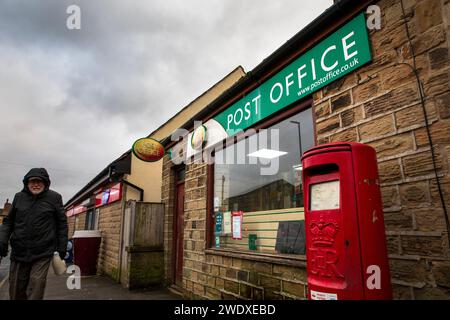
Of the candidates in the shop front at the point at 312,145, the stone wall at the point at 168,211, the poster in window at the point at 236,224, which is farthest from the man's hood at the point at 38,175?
the stone wall at the point at 168,211

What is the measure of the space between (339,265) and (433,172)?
1.08m

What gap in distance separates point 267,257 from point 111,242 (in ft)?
21.7

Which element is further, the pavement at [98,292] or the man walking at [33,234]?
the pavement at [98,292]

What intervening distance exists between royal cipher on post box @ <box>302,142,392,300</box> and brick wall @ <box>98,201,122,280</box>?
23.0 ft

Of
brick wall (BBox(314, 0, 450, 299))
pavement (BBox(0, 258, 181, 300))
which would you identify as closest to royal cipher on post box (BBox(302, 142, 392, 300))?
brick wall (BBox(314, 0, 450, 299))

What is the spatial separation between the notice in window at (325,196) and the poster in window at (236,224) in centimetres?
263

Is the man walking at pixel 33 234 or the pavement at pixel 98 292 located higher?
the man walking at pixel 33 234

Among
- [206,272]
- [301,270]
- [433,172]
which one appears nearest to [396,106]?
[433,172]

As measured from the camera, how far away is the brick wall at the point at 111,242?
812 centimetres

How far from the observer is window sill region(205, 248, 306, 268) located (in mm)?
3277

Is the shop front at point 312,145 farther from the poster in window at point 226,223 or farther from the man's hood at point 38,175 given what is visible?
the man's hood at point 38,175

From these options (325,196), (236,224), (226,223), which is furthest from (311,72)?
(226,223)

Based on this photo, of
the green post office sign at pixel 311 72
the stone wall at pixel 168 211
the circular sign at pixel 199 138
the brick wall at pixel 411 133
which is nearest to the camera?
the brick wall at pixel 411 133

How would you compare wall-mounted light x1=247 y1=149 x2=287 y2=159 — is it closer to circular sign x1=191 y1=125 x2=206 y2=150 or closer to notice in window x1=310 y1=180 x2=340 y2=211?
circular sign x1=191 y1=125 x2=206 y2=150
